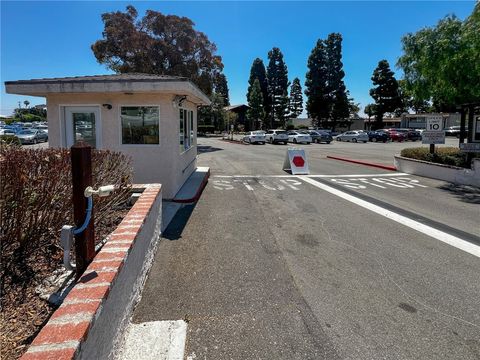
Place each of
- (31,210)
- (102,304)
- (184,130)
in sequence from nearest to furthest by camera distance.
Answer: (102,304), (31,210), (184,130)

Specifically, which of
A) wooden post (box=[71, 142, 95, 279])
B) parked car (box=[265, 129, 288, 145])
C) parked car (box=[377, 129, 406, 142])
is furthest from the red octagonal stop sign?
parked car (box=[377, 129, 406, 142])

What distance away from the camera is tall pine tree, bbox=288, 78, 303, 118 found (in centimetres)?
6912

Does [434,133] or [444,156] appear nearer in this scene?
[444,156]

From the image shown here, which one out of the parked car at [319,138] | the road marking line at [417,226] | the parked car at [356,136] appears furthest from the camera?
the parked car at [356,136]

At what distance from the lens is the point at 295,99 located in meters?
69.4

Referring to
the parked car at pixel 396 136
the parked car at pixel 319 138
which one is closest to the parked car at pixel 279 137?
the parked car at pixel 319 138

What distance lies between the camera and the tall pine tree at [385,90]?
55781 mm

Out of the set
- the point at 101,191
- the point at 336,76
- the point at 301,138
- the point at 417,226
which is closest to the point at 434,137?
the point at 417,226

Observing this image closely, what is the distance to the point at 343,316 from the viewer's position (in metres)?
3.41

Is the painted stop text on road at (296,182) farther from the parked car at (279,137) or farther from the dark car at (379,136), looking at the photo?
the dark car at (379,136)

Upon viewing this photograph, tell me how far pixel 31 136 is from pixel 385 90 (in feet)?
169

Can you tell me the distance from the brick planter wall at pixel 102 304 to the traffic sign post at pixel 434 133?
1250 cm

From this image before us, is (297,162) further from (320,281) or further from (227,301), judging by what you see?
(227,301)

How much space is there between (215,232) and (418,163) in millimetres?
10924
